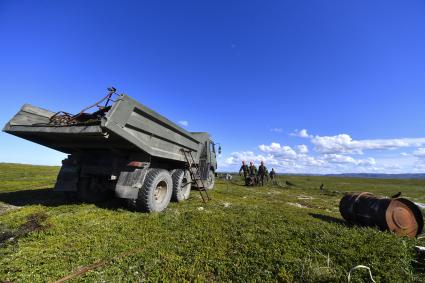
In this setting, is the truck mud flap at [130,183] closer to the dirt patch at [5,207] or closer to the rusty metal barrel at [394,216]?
the dirt patch at [5,207]

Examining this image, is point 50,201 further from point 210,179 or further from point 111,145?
point 210,179

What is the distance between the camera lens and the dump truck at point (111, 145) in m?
6.32

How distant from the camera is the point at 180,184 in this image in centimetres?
939

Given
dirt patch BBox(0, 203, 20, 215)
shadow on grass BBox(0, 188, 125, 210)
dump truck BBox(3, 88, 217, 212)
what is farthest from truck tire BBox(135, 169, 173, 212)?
dirt patch BBox(0, 203, 20, 215)

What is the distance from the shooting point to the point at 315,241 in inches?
191

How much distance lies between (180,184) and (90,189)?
3.06 metres

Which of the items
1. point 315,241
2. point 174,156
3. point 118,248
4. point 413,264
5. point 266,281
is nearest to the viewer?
point 266,281

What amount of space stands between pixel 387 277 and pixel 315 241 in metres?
1.35

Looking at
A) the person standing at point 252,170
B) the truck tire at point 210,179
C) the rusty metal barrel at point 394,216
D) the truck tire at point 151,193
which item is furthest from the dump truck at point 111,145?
the person standing at point 252,170

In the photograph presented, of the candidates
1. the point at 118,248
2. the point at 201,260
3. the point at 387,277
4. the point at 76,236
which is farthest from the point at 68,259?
the point at 387,277

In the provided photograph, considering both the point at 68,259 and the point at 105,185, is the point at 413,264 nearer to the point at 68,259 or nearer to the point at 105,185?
the point at 68,259

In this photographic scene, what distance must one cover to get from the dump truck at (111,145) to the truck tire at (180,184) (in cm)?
76

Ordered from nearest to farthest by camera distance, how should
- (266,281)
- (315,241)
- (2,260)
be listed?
(266,281), (2,260), (315,241)

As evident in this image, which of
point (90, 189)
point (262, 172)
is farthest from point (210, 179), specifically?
point (262, 172)
